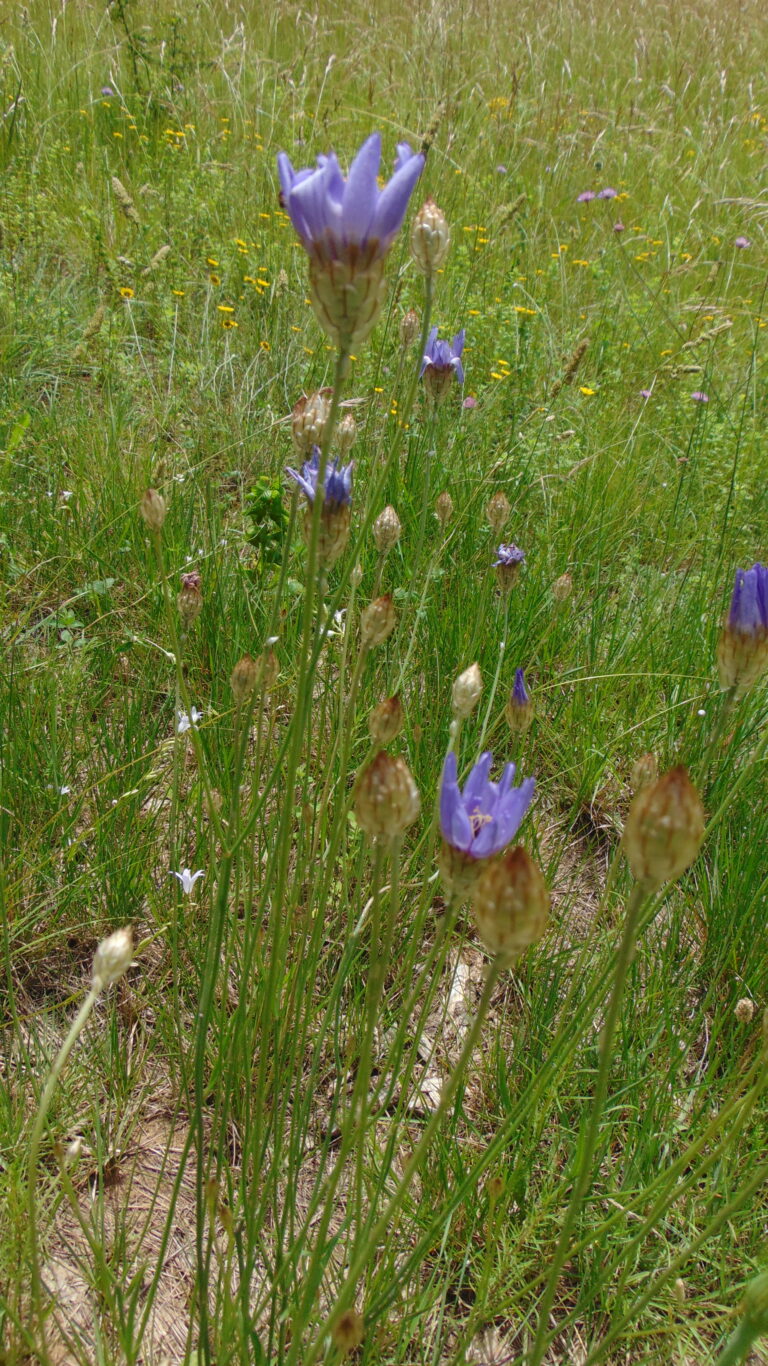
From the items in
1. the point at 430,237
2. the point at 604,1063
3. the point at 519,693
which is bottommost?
the point at 519,693

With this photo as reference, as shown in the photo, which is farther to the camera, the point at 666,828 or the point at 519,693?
the point at 519,693

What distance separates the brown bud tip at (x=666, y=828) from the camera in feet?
2.19

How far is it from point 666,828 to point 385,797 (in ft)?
0.72

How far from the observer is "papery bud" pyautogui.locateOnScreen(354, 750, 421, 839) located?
757 mm

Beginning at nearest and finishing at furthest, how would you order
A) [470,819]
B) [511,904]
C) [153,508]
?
[511,904] < [470,819] < [153,508]

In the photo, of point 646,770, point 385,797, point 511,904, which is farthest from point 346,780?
point 511,904

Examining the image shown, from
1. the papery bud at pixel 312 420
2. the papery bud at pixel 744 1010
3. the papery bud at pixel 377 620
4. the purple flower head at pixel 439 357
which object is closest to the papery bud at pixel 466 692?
the papery bud at pixel 377 620

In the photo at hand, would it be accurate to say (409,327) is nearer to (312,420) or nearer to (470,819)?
(312,420)

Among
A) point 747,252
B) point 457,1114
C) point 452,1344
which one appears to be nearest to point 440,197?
point 747,252

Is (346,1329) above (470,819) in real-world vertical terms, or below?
below

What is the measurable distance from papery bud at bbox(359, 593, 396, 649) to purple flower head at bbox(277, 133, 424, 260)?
465mm

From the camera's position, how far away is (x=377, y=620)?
1.11m

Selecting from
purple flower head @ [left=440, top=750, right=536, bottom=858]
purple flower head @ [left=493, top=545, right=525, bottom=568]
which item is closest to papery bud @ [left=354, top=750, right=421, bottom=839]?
purple flower head @ [left=440, top=750, right=536, bottom=858]

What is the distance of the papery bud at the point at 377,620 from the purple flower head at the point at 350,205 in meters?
0.47
